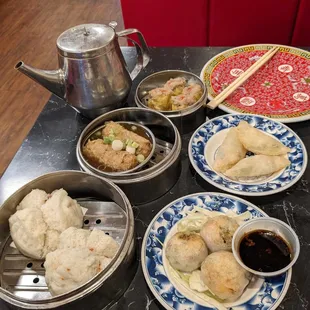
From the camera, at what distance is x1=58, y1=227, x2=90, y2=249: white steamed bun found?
3.45 feet

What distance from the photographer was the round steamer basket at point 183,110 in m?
1.51

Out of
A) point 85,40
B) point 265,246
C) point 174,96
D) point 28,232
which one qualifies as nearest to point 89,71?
point 85,40

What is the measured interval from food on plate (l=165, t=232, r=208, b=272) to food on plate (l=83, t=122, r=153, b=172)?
0.37 metres

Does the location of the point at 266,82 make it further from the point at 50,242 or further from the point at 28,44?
the point at 28,44

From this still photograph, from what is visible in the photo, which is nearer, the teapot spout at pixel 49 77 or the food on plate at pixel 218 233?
the food on plate at pixel 218 233

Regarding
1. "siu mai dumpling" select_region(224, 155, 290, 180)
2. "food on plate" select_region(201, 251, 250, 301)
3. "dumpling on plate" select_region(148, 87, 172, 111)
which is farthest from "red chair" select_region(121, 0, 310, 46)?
"food on plate" select_region(201, 251, 250, 301)

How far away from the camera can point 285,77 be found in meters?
1.88

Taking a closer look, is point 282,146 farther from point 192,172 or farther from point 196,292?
point 196,292

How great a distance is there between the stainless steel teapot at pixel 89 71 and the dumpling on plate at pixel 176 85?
21 centimetres

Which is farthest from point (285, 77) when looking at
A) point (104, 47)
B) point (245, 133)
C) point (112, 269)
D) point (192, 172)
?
point (112, 269)

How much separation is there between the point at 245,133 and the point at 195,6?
5.60 feet

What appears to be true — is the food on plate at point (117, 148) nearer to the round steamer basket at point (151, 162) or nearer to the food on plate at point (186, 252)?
the round steamer basket at point (151, 162)

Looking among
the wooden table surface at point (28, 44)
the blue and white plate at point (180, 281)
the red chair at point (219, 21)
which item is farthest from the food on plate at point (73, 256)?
the red chair at point (219, 21)

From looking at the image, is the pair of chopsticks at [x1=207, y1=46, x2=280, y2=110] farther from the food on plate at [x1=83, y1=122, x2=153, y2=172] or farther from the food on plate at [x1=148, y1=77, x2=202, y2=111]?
the food on plate at [x1=83, y1=122, x2=153, y2=172]
